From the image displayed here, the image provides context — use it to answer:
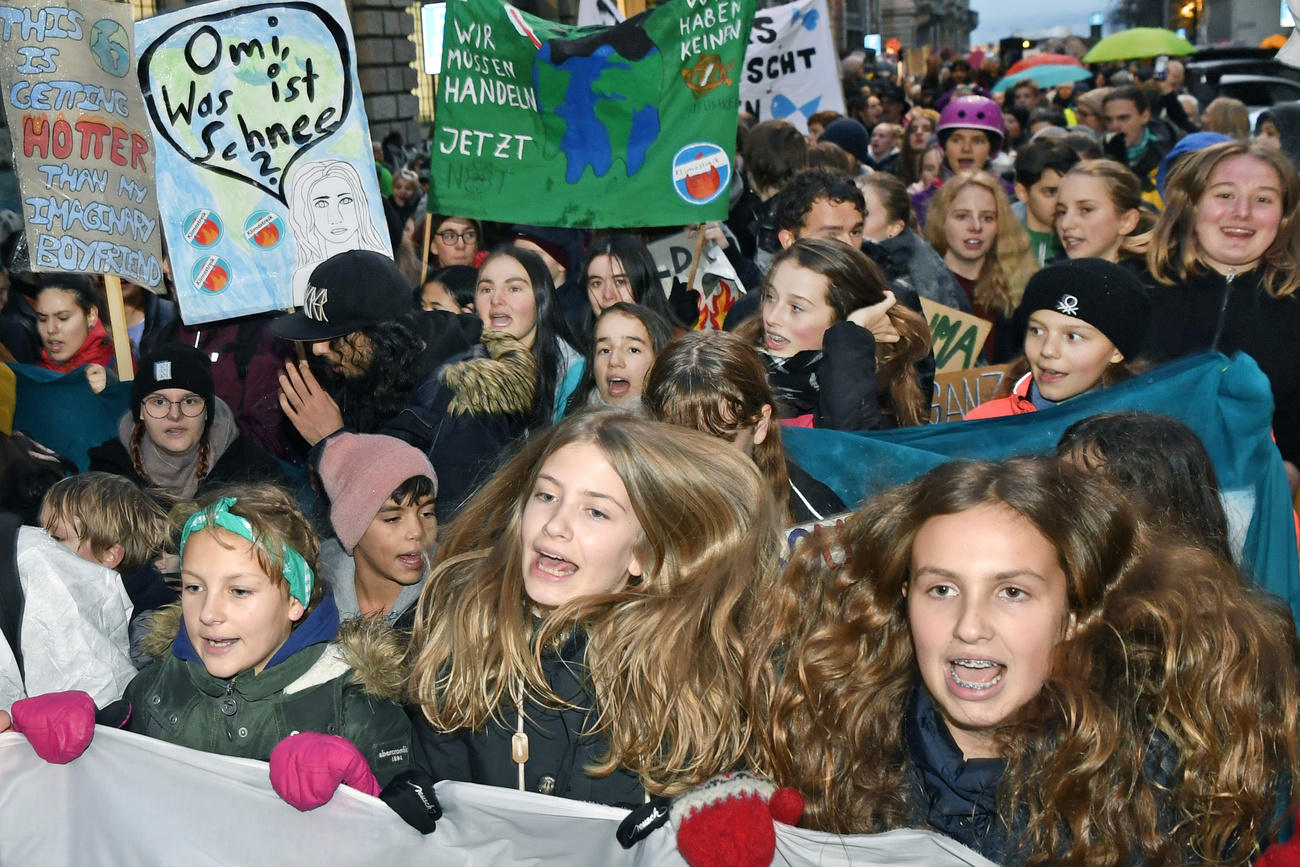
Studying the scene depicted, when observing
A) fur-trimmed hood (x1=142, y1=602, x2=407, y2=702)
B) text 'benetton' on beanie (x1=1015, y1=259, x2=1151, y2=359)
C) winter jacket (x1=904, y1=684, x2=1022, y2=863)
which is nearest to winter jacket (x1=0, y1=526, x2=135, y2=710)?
fur-trimmed hood (x1=142, y1=602, x2=407, y2=702)

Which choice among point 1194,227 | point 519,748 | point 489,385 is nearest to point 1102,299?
point 1194,227

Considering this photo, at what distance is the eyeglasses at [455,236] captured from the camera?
7527mm

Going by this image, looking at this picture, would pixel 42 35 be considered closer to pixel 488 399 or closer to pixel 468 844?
pixel 488 399

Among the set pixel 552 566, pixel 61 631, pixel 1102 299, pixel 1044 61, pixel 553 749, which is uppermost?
pixel 1044 61

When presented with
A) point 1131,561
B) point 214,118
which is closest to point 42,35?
point 214,118

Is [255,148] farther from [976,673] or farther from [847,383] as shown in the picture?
[976,673]

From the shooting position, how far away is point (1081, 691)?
2.40m

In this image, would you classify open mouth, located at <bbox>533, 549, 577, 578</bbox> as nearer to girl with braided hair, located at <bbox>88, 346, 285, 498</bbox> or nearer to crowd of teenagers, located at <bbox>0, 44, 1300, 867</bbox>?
crowd of teenagers, located at <bbox>0, 44, 1300, 867</bbox>

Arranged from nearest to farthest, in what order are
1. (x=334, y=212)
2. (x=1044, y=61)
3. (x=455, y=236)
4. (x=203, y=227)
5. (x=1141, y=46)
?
(x=203, y=227) < (x=334, y=212) < (x=455, y=236) < (x=1141, y=46) < (x=1044, y=61)

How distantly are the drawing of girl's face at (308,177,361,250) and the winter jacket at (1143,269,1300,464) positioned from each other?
10.5 feet

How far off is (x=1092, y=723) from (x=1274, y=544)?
1564mm

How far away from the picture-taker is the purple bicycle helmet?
9.45 m

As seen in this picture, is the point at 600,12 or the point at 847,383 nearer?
the point at 847,383

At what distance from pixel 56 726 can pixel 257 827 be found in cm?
47
